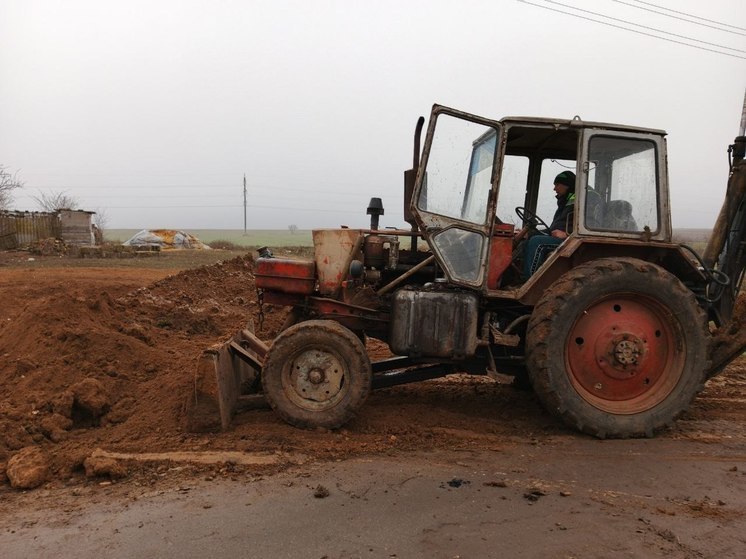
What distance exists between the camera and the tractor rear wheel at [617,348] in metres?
4.30

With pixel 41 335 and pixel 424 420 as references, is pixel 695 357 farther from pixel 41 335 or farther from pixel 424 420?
pixel 41 335

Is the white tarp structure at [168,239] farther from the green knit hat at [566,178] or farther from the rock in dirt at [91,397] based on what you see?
the green knit hat at [566,178]

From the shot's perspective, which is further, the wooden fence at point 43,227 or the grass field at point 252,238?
the grass field at point 252,238

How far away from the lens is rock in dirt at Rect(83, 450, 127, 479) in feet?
11.8

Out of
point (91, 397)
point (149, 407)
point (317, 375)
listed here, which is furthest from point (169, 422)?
point (317, 375)

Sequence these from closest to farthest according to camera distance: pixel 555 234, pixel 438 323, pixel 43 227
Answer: pixel 438 323 < pixel 555 234 < pixel 43 227

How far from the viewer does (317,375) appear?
Answer: 175 inches

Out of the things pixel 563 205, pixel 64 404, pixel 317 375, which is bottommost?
pixel 64 404

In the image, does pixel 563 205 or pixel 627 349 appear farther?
pixel 563 205

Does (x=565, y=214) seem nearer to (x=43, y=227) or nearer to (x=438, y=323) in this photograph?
(x=438, y=323)

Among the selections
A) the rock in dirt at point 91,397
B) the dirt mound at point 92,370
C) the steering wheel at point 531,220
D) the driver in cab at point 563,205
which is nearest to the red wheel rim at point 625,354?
the driver in cab at point 563,205

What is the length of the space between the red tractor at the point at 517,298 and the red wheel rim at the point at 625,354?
11 millimetres

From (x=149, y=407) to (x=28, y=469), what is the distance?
1125 millimetres

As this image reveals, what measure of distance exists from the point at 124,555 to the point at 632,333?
12.6 ft
